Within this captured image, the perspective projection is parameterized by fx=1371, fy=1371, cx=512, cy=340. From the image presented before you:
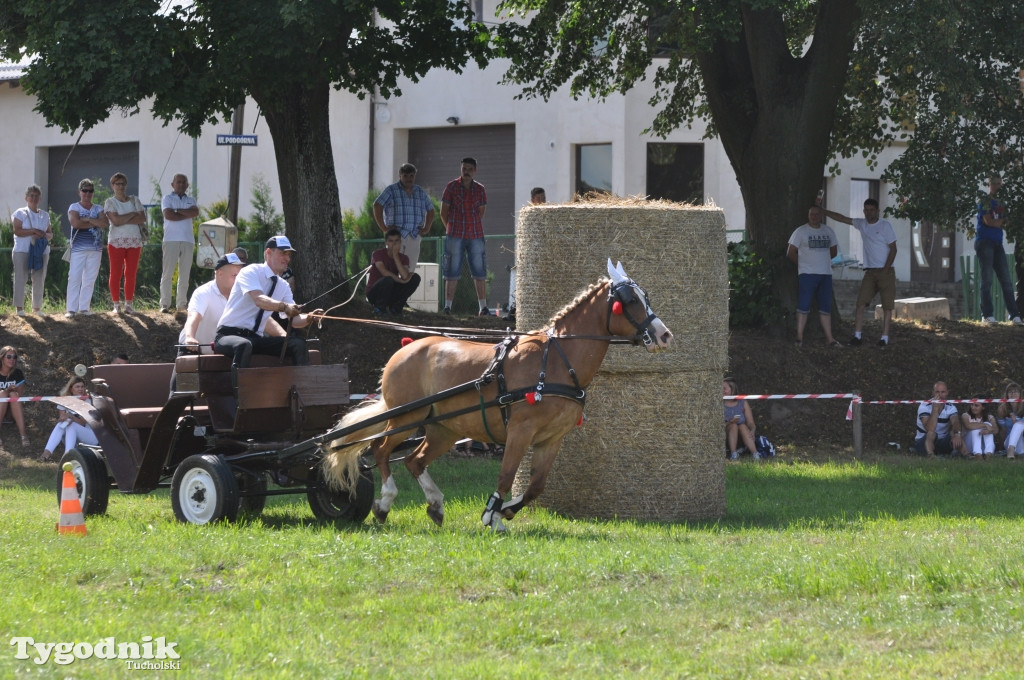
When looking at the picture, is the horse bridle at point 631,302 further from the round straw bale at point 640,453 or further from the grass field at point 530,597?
the grass field at point 530,597

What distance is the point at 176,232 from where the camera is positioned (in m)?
19.3

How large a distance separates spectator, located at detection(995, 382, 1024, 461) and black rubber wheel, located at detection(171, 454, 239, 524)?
11031 mm

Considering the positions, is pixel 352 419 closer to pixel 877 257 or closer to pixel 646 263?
pixel 646 263

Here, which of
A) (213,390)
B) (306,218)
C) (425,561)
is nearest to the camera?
(425,561)

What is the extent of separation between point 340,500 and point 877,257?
11.5m

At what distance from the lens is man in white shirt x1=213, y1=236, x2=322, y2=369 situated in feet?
35.8

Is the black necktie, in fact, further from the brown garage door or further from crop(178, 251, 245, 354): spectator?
the brown garage door

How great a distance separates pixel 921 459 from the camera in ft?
56.2

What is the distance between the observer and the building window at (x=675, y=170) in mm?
32969

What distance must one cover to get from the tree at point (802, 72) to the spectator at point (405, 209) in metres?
2.48

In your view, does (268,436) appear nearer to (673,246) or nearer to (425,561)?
(425,561)

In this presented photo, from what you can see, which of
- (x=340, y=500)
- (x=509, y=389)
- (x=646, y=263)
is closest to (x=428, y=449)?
(x=340, y=500)

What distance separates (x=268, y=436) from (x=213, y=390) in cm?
62

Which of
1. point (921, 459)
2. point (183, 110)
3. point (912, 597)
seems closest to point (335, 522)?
point (912, 597)
